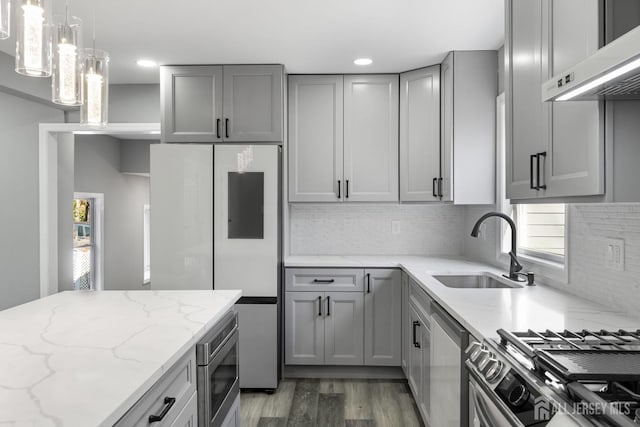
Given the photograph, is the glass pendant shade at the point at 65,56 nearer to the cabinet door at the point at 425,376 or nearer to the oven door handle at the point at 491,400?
the oven door handle at the point at 491,400

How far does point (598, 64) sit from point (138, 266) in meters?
7.15

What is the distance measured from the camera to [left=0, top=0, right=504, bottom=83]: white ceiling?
2.41 m

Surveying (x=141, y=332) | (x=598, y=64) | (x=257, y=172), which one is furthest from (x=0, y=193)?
(x=598, y=64)

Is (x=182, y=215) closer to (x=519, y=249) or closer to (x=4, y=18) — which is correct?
(x=4, y=18)

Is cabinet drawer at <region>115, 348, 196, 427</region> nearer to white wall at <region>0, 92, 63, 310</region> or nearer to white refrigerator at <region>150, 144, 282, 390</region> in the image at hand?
white refrigerator at <region>150, 144, 282, 390</region>

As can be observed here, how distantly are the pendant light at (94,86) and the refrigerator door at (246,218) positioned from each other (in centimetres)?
139

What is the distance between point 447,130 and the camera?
3.17 m

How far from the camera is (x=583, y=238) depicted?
2057mm

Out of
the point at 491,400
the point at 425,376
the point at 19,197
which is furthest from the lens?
the point at 19,197

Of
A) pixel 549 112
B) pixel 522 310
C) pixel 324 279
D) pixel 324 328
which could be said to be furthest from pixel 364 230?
pixel 549 112

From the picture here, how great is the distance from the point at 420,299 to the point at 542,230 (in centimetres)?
85

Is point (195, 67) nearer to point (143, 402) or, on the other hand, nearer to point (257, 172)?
point (257, 172)

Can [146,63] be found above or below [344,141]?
above

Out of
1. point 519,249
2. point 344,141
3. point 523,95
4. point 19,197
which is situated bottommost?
point 519,249
